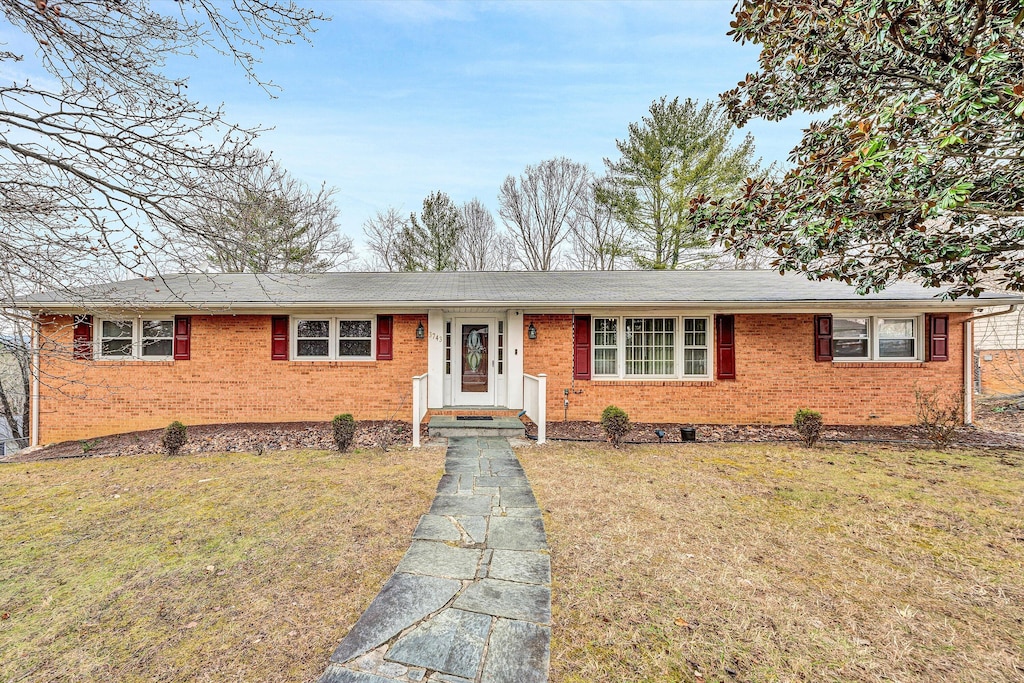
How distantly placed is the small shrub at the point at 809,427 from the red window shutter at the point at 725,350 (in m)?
1.59

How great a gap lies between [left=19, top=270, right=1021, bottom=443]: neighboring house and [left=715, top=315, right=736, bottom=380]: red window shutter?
0.03m

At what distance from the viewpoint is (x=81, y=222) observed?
3.75 meters

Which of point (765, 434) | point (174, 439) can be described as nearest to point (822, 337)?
point (765, 434)

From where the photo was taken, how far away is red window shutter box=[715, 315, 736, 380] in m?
8.44

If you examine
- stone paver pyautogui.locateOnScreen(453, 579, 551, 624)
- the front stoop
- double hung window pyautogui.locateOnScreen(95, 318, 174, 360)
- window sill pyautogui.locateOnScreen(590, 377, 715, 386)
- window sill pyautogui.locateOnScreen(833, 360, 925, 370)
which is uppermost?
double hung window pyautogui.locateOnScreen(95, 318, 174, 360)

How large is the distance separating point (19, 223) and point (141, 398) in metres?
6.22

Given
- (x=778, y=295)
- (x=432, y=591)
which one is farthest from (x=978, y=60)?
(x=432, y=591)

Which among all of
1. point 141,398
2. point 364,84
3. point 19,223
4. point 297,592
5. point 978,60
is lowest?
point 297,592

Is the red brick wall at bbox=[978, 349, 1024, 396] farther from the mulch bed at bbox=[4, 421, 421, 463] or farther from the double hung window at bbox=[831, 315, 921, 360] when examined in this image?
the mulch bed at bbox=[4, 421, 421, 463]

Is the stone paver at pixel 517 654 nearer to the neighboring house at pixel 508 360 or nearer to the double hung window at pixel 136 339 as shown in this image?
the neighboring house at pixel 508 360

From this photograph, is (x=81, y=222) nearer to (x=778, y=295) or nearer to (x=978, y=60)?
(x=978, y=60)

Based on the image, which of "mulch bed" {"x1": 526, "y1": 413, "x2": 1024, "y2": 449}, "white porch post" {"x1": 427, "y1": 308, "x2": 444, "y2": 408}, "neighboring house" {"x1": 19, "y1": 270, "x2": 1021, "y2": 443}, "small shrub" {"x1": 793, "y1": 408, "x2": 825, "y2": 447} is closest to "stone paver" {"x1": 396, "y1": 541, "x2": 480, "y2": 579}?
"mulch bed" {"x1": 526, "y1": 413, "x2": 1024, "y2": 449}

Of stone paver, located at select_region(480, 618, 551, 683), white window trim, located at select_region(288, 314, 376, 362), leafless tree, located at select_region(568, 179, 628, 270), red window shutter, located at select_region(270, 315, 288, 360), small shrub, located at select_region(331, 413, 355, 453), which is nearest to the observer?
stone paver, located at select_region(480, 618, 551, 683)

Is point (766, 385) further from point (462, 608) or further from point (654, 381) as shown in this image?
point (462, 608)
